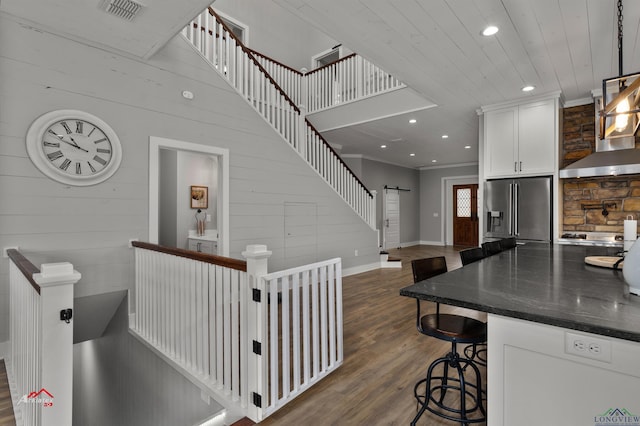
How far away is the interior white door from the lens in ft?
30.6

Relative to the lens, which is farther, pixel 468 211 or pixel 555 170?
pixel 468 211

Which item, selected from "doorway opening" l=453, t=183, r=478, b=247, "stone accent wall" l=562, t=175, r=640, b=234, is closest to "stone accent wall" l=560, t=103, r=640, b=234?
"stone accent wall" l=562, t=175, r=640, b=234

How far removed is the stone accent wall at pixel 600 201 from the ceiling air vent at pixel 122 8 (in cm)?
555

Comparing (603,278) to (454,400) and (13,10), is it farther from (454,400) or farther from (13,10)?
(13,10)

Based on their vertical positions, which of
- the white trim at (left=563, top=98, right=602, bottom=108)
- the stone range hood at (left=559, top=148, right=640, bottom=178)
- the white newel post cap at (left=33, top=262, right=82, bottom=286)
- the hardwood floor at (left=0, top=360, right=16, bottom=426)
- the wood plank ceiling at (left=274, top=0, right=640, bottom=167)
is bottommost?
the hardwood floor at (left=0, top=360, right=16, bottom=426)

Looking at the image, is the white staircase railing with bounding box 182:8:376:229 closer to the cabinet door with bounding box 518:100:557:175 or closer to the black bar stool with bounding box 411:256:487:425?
the cabinet door with bounding box 518:100:557:175

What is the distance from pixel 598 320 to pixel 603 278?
827mm

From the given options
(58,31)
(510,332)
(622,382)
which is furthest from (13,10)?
(622,382)

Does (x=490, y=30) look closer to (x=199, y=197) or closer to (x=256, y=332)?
(x=256, y=332)

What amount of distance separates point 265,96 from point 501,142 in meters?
3.67

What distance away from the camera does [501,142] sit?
4723mm

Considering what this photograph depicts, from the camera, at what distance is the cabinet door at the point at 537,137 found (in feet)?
14.1

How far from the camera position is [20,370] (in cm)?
203

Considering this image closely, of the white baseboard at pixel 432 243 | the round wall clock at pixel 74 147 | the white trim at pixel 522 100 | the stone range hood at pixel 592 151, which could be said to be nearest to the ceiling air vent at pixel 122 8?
the round wall clock at pixel 74 147
